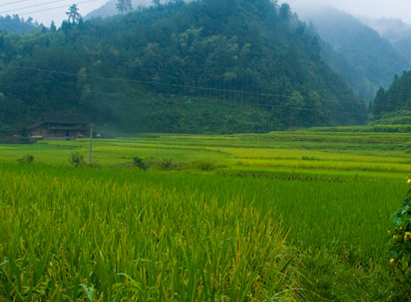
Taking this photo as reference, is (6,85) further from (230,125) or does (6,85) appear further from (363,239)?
(363,239)

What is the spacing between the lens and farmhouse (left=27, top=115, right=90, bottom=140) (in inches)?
774

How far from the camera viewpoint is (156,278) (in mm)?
1537

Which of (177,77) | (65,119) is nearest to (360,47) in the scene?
(177,77)

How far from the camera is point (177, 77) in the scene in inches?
1387

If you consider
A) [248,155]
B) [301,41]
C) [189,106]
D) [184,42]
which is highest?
[301,41]

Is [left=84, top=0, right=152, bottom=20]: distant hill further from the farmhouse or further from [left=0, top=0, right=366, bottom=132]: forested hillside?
the farmhouse

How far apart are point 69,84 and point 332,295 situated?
28631 millimetres

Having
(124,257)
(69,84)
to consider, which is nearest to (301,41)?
(69,84)

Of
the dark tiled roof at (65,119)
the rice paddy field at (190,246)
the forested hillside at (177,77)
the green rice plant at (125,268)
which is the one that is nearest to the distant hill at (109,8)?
the forested hillside at (177,77)

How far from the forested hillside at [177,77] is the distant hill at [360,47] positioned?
33918mm

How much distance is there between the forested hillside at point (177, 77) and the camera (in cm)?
2502

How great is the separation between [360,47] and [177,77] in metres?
87.5

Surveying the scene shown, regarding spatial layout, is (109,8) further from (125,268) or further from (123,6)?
(125,268)

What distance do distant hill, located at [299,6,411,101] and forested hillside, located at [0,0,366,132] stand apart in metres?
33.9
